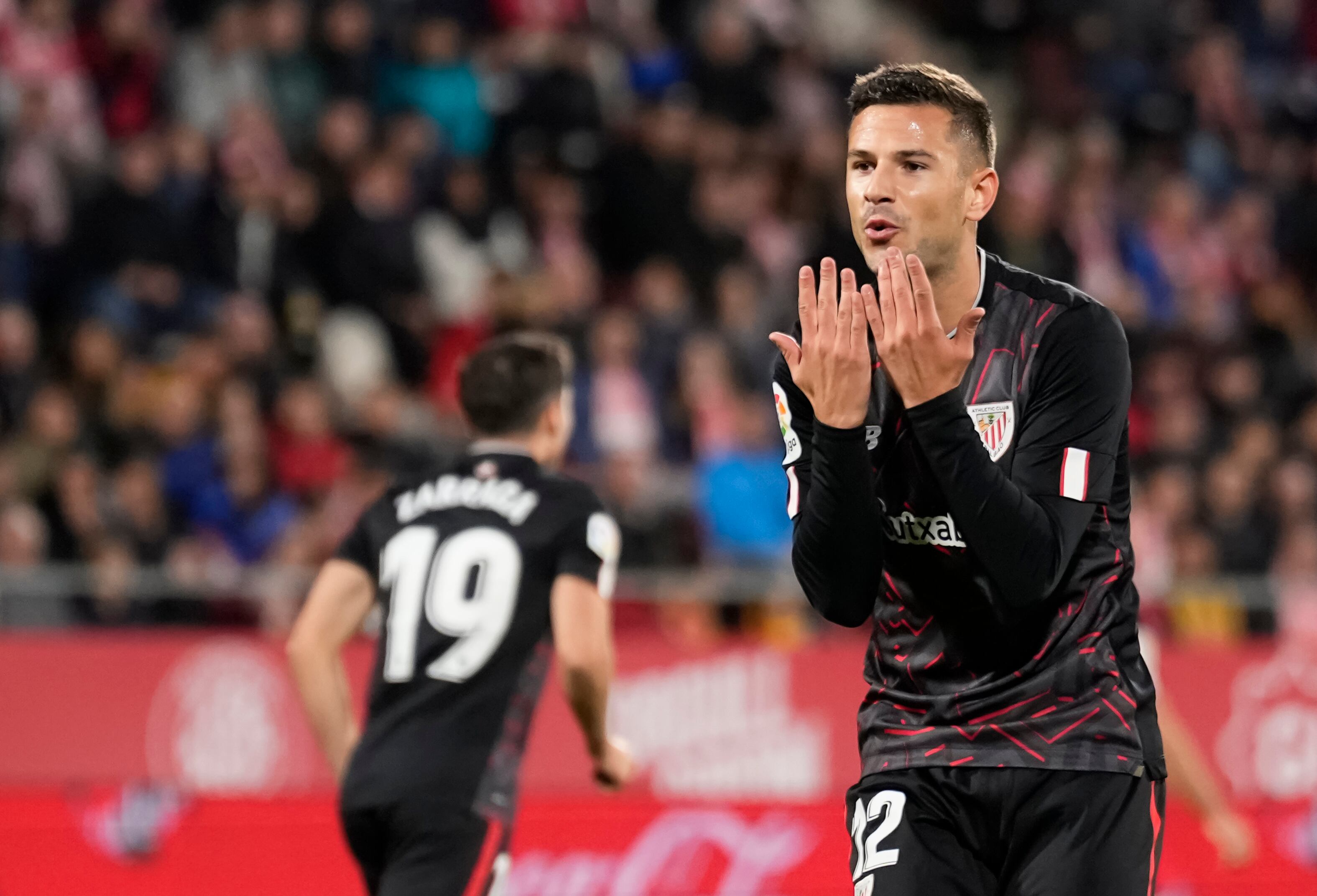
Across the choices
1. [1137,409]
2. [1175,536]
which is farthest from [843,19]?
[1175,536]

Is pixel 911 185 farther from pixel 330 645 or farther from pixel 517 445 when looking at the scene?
pixel 330 645

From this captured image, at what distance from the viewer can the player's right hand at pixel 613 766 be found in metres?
5.09

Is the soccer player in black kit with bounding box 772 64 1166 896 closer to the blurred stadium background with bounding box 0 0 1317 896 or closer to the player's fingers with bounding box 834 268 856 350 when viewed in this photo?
the player's fingers with bounding box 834 268 856 350

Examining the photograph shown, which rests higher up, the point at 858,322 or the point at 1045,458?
the point at 858,322

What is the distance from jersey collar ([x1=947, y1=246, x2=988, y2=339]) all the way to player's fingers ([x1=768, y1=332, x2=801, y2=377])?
34 cm

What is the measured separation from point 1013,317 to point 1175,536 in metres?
9.06

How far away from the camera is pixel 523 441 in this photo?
518 cm

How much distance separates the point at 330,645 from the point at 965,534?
2.32 metres

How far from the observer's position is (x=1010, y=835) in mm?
3516

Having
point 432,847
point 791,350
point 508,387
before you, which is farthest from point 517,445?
point 791,350

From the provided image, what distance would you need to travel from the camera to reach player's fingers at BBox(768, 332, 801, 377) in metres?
3.51

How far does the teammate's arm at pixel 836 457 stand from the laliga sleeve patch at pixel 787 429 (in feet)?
0.44

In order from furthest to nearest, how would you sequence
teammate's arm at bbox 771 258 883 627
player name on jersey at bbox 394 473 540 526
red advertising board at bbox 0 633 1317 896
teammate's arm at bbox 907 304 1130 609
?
1. red advertising board at bbox 0 633 1317 896
2. player name on jersey at bbox 394 473 540 526
3. teammate's arm at bbox 771 258 883 627
4. teammate's arm at bbox 907 304 1130 609

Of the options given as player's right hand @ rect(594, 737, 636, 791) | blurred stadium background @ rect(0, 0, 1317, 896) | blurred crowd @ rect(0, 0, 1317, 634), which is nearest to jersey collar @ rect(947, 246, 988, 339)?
Answer: player's right hand @ rect(594, 737, 636, 791)
